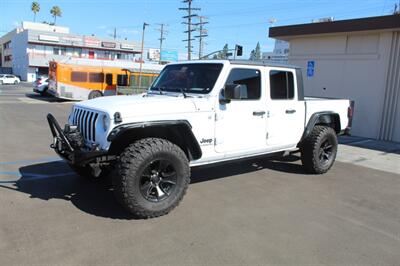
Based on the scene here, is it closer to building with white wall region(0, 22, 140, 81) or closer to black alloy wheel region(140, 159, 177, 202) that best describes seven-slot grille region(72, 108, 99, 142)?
black alloy wheel region(140, 159, 177, 202)

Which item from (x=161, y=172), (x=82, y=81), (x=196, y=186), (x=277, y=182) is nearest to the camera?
(x=161, y=172)

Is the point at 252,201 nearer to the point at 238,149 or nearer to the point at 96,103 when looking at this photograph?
the point at 238,149

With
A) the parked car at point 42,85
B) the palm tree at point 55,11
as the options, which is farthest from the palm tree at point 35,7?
the parked car at point 42,85

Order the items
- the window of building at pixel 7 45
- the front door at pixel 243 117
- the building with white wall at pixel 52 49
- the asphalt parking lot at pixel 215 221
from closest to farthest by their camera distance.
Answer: the asphalt parking lot at pixel 215 221 → the front door at pixel 243 117 → the building with white wall at pixel 52 49 → the window of building at pixel 7 45

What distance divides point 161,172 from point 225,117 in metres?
1.28

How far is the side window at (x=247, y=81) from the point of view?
545cm

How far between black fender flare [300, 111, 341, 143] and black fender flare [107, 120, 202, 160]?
2.62 m

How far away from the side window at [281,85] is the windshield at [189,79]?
43.9 inches

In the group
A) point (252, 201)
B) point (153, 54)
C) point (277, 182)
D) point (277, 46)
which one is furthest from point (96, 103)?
point (153, 54)

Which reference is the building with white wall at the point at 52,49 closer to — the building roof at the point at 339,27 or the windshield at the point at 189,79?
the building roof at the point at 339,27

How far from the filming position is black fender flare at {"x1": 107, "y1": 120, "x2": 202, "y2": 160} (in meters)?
4.27

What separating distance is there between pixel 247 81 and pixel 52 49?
6668 cm

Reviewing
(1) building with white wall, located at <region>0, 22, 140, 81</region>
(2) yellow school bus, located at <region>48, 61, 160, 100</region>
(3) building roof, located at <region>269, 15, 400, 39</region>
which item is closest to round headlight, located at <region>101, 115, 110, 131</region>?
(3) building roof, located at <region>269, 15, 400, 39</region>

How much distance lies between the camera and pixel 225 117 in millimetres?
5234
